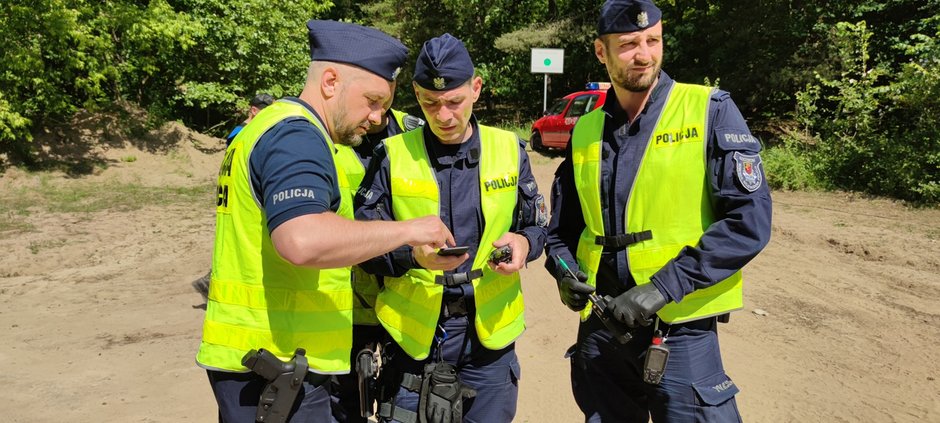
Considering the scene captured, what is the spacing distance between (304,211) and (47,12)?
44.4 ft

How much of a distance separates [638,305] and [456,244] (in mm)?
855

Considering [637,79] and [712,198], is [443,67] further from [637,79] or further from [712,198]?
[712,198]

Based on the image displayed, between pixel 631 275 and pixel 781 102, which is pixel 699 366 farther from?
pixel 781 102

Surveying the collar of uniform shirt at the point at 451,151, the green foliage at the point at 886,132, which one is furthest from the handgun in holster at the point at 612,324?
the green foliage at the point at 886,132

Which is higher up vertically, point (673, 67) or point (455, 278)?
point (673, 67)

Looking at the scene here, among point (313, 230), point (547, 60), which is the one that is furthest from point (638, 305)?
point (547, 60)

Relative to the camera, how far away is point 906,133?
1030 centimetres

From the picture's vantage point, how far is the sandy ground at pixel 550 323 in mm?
4449

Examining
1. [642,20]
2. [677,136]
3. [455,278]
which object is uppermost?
[642,20]

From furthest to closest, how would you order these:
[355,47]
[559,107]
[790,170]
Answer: [559,107], [790,170], [355,47]

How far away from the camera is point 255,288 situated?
6.73ft

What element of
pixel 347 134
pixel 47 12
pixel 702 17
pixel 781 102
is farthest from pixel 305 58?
pixel 347 134

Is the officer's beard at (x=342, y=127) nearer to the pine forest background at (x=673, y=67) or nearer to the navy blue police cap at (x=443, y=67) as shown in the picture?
the navy blue police cap at (x=443, y=67)

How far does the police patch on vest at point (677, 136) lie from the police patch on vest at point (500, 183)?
661mm
